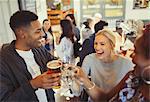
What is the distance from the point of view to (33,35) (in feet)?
3.11

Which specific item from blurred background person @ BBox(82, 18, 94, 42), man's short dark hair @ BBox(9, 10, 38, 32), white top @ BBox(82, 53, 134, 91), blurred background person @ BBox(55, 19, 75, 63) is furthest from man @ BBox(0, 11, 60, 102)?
blurred background person @ BBox(82, 18, 94, 42)

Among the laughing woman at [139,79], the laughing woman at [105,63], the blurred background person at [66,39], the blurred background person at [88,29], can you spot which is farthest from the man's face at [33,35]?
the blurred background person at [88,29]

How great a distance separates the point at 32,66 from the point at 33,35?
0.51 ft

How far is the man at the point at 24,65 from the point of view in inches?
33.0

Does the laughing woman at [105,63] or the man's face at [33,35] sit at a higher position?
the man's face at [33,35]

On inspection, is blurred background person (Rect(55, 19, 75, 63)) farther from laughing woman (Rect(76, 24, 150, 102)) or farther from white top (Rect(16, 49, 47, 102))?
laughing woman (Rect(76, 24, 150, 102))

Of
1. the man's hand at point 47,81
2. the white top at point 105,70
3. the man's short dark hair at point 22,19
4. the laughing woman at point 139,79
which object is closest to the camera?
the laughing woman at point 139,79

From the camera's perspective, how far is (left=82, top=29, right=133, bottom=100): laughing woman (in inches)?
42.6

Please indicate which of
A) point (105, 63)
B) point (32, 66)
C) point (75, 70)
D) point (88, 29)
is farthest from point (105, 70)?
point (88, 29)

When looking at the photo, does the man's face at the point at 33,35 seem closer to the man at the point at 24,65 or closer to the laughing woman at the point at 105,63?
the man at the point at 24,65

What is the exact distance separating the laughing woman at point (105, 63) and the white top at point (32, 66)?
0.26 meters

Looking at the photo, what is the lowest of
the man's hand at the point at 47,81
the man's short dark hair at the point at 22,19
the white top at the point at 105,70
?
the white top at the point at 105,70

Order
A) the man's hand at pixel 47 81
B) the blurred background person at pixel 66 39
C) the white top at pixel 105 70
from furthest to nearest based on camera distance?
the blurred background person at pixel 66 39 < the white top at pixel 105 70 < the man's hand at pixel 47 81

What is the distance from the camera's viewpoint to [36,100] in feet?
3.18
